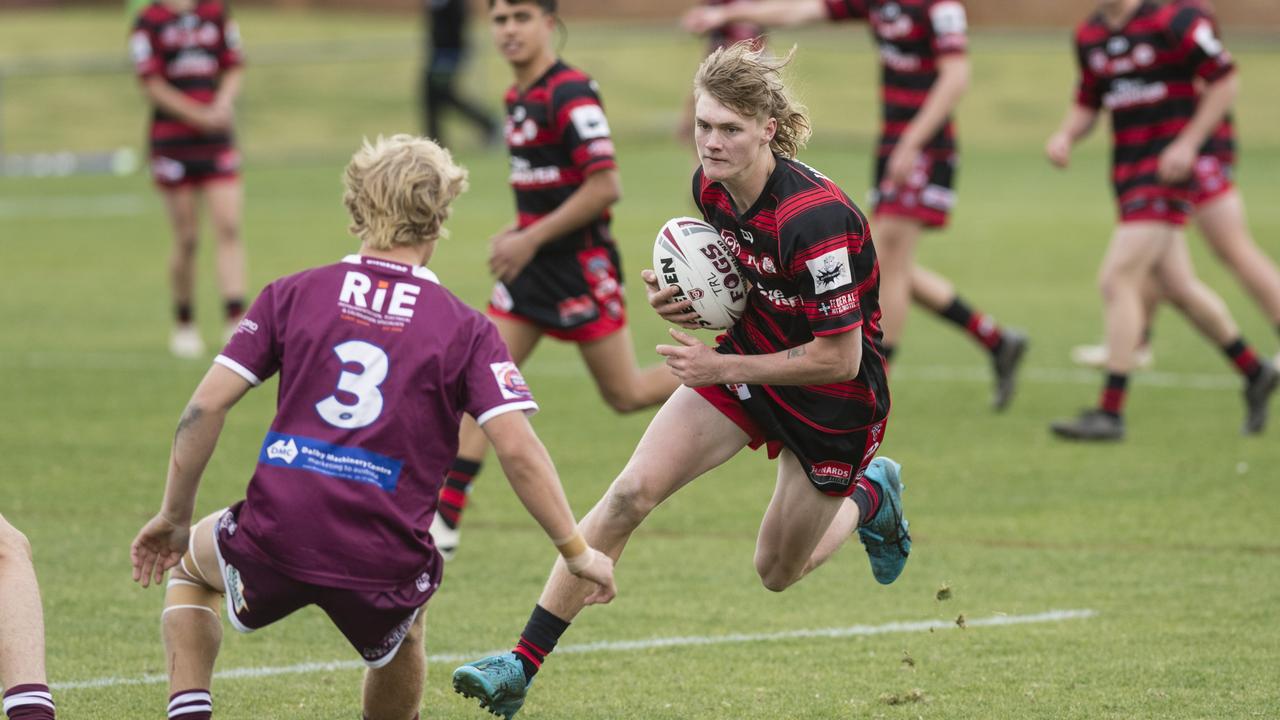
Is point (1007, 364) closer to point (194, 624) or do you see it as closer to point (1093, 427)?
point (1093, 427)

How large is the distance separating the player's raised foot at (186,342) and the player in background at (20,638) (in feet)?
24.4

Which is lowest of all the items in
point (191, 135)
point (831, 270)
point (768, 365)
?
point (191, 135)

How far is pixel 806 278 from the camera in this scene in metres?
4.70

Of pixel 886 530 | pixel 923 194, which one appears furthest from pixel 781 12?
pixel 886 530

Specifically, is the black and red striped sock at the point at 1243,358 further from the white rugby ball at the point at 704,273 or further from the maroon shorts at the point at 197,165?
the maroon shorts at the point at 197,165

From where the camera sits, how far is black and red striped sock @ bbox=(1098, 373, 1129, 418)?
9062mm

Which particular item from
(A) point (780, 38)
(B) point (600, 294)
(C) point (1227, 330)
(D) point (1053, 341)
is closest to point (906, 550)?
(B) point (600, 294)

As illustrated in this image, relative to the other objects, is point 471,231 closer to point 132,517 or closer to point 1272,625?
point 132,517

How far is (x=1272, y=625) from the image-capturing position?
584 cm

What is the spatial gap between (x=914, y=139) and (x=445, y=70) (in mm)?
14281

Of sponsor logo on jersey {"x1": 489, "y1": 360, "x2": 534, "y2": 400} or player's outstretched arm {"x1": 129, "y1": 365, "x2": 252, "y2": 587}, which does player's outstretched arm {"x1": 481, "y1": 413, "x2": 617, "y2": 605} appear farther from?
player's outstretched arm {"x1": 129, "y1": 365, "x2": 252, "y2": 587}

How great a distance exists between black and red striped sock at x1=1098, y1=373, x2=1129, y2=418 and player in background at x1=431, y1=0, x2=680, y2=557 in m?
2.82

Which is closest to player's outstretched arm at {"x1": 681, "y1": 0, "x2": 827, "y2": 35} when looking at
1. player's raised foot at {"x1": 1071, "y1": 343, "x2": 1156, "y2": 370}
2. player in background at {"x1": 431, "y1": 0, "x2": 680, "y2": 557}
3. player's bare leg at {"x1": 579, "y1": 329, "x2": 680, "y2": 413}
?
player in background at {"x1": 431, "y1": 0, "x2": 680, "y2": 557}

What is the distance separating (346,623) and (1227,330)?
21.4ft
